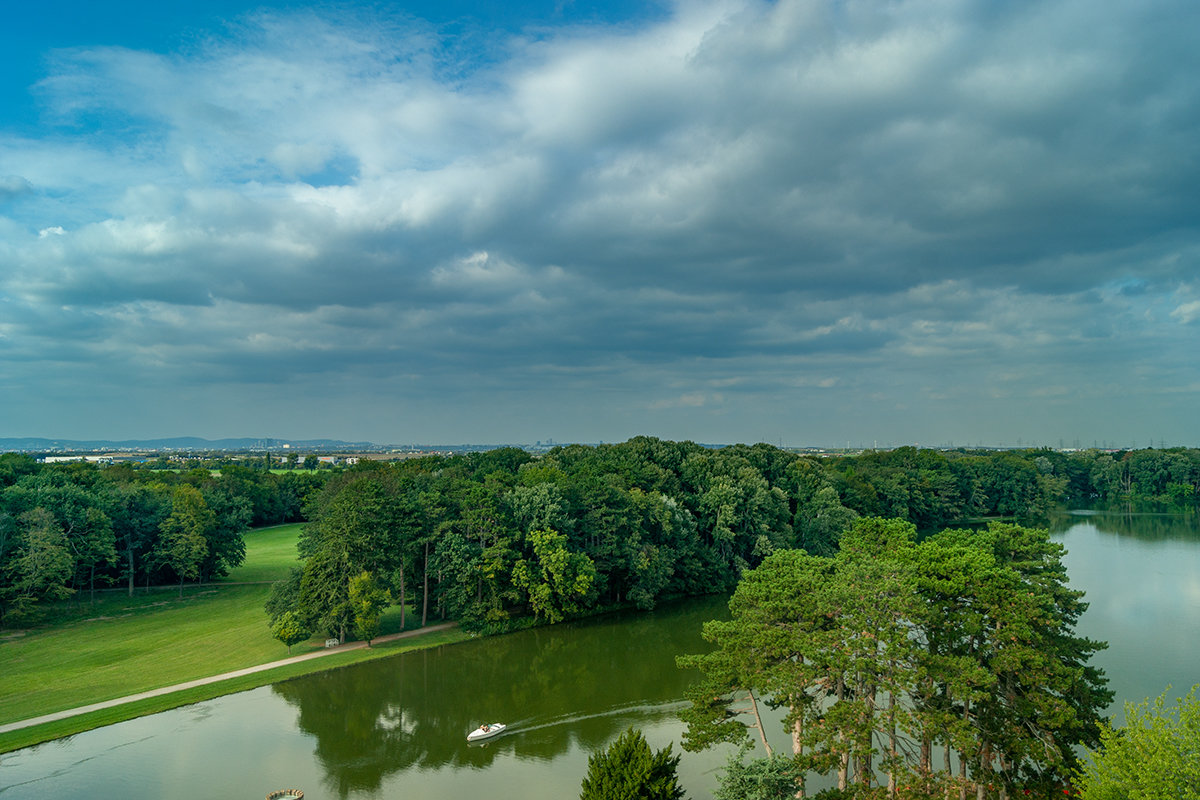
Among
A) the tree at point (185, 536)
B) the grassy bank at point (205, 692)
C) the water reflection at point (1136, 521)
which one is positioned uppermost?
the tree at point (185, 536)

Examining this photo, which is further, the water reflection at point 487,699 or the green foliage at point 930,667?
the water reflection at point 487,699

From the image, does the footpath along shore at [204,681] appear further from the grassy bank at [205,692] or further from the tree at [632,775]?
the tree at [632,775]

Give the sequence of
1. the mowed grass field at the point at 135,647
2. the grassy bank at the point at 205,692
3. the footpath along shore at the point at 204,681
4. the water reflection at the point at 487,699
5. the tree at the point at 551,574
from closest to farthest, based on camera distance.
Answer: the water reflection at the point at 487,699 < the grassy bank at the point at 205,692 < the footpath along shore at the point at 204,681 < the mowed grass field at the point at 135,647 < the tree at the point at 551,574

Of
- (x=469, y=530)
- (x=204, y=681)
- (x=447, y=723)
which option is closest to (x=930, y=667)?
(x=447, y=723)

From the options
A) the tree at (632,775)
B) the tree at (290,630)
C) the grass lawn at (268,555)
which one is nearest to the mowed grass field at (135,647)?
the tree at (290,630)

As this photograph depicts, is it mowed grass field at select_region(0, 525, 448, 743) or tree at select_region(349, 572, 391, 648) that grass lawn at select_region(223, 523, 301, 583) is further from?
tree at select_region(349, 572, 391, 648)

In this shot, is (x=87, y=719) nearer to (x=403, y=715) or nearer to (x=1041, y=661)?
(x=403, y=715)

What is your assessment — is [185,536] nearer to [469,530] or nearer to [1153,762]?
[469,530]
